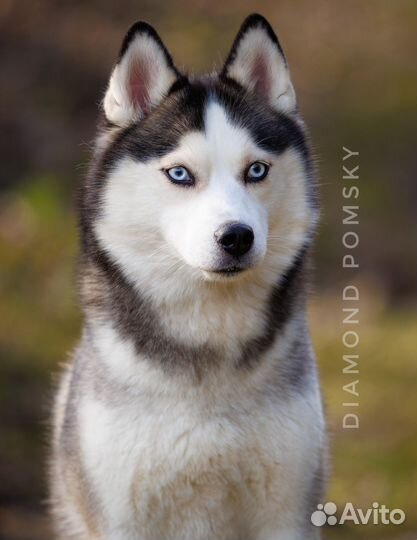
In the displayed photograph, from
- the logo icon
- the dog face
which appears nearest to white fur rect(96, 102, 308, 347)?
the dog face

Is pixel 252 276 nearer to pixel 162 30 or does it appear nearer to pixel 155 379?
pixel 155 379

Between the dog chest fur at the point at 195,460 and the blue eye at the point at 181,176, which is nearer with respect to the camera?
the blue eye at the point at 181,176

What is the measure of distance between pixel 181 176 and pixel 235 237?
35 cm

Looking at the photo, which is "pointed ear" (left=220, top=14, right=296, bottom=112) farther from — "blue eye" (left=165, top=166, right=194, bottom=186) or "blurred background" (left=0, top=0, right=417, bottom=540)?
"blurred background" (left=0, top=0, right=417, bottom=540)

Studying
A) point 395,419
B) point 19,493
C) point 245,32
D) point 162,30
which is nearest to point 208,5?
point 162,30

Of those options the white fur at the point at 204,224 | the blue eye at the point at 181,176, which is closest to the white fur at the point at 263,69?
the white fur at the point at 204,224

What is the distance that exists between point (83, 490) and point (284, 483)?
824mm

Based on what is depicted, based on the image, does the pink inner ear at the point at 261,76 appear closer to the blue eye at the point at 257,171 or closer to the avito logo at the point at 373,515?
the blue eye at the point at 257,171

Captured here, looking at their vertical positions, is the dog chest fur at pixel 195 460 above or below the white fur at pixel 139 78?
below

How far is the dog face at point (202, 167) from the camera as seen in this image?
436cm

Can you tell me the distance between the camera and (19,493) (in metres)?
7.90

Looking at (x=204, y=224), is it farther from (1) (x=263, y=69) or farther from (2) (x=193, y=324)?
(1) (x=263, y=69)

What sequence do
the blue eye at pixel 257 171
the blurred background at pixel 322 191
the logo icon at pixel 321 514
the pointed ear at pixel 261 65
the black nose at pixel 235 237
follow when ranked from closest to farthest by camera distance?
the black nose at pixel 235 237 < the blue eye at pixel 257 171 < the pointed ear at pixel 261 65 < the logo icon at pixel 321 514 < the blurred background at pixel 322 191

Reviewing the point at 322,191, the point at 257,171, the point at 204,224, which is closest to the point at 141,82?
Answer: the point at 257,171
